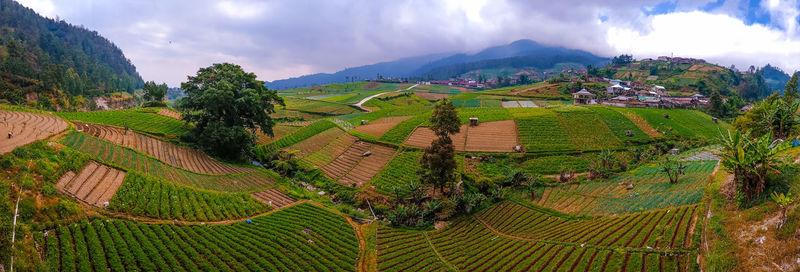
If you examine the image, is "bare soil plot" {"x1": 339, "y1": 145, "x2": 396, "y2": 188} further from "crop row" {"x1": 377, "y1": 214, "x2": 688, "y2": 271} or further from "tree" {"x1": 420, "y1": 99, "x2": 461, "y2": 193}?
"crop row" {"x1": 377, "y1": 214, "x2": 688, "y2": 271}

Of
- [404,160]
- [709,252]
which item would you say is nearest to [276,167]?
[404,160]

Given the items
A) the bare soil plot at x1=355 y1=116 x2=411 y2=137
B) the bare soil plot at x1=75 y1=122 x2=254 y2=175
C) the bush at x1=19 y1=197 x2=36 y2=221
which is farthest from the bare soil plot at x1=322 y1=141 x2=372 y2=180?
the bush at x1=19 y1=197 x2=36 y2=221

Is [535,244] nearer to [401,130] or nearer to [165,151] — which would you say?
[401,130]

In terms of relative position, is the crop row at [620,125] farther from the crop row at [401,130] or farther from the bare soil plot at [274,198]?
the bare soil plot at [274,198]

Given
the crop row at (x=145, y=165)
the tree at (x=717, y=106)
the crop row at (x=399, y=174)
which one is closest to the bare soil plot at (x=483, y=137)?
the crop row at (x=399, y=174)

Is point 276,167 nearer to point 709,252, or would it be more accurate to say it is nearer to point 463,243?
point 463,243

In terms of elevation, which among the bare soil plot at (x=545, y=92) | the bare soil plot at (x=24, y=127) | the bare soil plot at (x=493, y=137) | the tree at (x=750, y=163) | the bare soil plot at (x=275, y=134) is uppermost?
the bare soil plot at (x=24, y=127)

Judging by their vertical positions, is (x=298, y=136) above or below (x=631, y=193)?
above

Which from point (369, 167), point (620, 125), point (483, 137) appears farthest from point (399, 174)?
point (620, 125)
